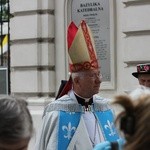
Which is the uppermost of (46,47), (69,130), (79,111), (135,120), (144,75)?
(46,47)

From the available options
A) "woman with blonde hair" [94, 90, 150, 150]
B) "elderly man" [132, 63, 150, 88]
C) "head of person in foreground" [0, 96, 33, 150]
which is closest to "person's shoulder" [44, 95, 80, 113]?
"elderly man" [132, 63, 150, 88]

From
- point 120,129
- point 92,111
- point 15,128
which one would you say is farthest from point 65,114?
Result: point 120,129

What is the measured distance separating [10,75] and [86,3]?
1895mm

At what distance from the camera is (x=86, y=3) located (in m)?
9.00

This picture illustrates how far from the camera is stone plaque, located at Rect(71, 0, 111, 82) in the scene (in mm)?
8758

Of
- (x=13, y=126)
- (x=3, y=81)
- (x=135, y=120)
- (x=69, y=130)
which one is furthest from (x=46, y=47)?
(x=135, y=120)

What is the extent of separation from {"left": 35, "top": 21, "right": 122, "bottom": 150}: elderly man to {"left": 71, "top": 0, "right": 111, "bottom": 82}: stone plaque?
12.5 feet

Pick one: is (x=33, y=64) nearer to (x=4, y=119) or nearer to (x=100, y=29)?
(x=100, y=29)

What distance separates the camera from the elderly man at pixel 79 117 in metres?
4.61

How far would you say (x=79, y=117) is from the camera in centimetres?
471

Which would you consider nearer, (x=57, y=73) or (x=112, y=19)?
(x=112, y=19)

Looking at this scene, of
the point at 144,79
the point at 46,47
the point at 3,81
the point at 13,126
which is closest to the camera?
the point at 13,126

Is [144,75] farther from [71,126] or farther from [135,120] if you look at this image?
[135,120]

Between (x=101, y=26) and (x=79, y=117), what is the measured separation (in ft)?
13.9
